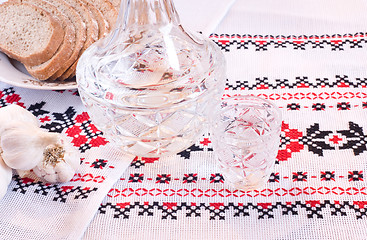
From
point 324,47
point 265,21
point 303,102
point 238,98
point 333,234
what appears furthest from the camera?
point 265,21

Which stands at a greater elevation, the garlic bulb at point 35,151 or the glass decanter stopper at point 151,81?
the glass decanter stopper at point 151,81

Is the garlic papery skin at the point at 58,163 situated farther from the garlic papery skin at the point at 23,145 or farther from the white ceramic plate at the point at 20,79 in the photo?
the white ceramic plate at the point at 20,79

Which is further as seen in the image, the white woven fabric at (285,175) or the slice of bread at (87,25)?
the slice of bread at (87,25)

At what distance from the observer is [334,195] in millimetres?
849

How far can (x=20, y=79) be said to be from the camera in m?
1.13

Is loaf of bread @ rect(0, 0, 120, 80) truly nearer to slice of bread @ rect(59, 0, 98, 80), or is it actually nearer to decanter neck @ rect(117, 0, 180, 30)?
slice of bread @ rect(59, 0, 98, 80)

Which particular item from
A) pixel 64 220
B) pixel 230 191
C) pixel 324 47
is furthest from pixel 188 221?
pixel 324 47

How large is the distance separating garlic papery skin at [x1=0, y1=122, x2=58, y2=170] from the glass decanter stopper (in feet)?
0.30

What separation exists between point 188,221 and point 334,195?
238 millimetres

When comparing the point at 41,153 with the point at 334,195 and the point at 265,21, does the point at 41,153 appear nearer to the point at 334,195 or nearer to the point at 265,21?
the point at 334,195

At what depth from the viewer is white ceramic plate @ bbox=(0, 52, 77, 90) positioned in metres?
1.07

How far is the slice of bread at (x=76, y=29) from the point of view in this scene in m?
1.11

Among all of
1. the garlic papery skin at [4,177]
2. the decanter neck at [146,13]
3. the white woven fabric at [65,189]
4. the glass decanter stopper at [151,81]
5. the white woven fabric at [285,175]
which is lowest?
the white woven fabric at [285,175]

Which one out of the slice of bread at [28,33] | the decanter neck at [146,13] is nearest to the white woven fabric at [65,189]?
the slice of bread at [28,33]
